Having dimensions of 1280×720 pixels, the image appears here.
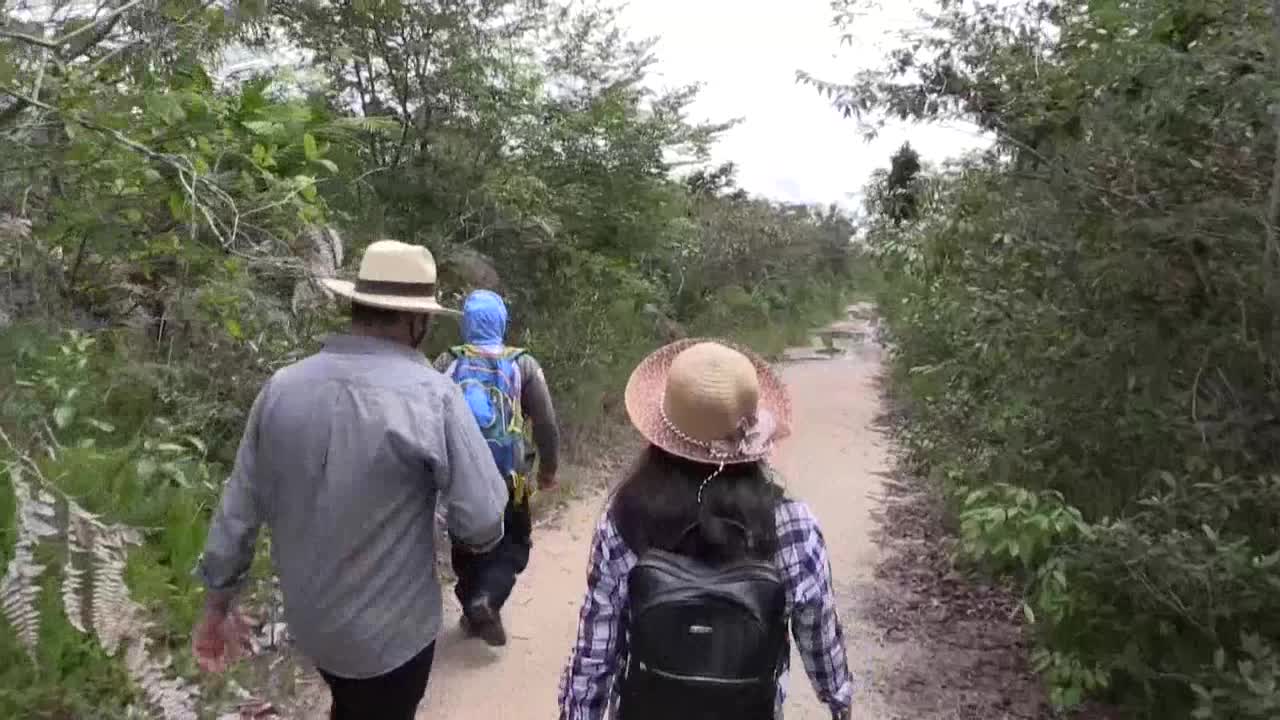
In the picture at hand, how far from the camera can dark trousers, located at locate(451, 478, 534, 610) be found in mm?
4844

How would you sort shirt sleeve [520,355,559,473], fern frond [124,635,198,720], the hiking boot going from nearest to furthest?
fern frond [124,635,198,720] → shirt sleeve [520,355,559,473] → the hiking boot

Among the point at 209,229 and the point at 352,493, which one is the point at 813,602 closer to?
the point at 352,493

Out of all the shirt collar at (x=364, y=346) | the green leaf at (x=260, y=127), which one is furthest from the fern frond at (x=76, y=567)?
the green leaf at (x=260, y=127)

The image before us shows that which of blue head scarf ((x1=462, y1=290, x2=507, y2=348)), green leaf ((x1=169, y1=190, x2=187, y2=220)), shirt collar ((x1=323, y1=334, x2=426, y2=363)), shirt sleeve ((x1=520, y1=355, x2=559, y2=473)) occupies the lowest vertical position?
shirt sleeve ((x1=520, y1=355, x2=559, y2=473))

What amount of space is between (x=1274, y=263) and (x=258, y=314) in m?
4.36

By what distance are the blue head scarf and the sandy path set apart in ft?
3.01

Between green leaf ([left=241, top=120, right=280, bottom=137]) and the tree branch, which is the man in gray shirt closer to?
green leaf ([left=241, top=120, right=280, bottom=137])

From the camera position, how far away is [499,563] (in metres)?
4.95

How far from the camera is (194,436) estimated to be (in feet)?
17.0

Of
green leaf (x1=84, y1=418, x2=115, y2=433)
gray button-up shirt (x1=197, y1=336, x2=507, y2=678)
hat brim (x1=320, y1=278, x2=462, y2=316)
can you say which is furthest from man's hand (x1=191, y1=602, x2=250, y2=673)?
green leaf (x1=84, y1=418, x2=115, y2=433)

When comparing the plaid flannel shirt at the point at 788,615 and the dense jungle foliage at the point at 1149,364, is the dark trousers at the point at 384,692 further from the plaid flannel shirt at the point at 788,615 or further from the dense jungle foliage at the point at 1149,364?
the dense jungle foliage at the point at 1149,364

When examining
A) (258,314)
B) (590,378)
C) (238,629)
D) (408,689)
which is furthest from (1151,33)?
(590,378)

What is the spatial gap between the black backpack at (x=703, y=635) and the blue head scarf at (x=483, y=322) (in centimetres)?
256

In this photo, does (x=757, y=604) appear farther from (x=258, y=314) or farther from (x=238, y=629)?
(x=258, y=314)
